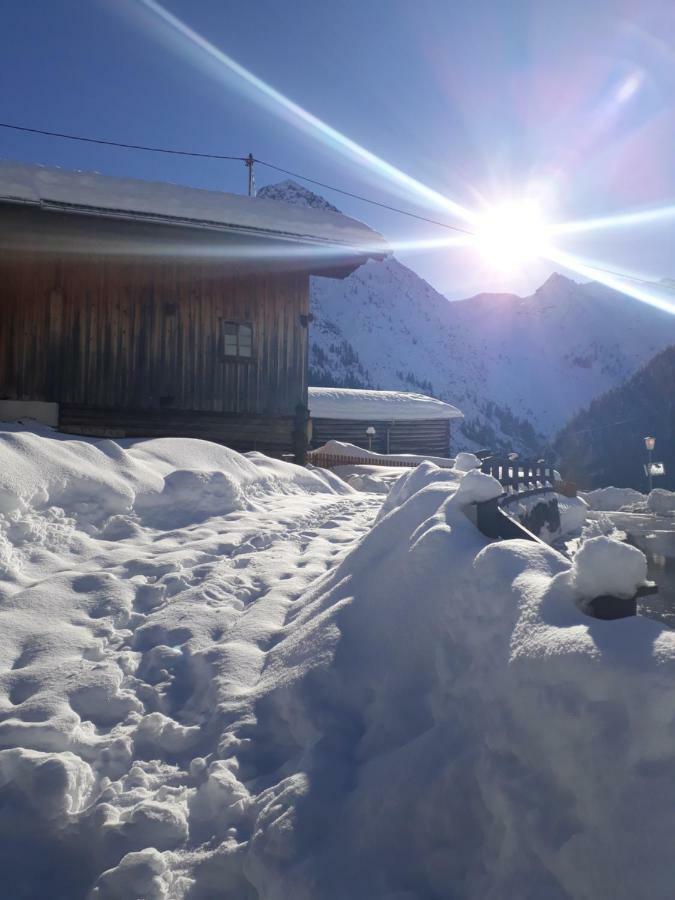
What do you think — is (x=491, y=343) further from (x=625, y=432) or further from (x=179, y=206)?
(x=179, y=206)

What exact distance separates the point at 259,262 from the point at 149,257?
6.93 feet

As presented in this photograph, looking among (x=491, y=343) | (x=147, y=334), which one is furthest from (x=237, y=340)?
(x=491, y=343)

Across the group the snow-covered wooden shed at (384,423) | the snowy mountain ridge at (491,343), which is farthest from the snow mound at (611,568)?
the snowy mountain ridge at (491,343)

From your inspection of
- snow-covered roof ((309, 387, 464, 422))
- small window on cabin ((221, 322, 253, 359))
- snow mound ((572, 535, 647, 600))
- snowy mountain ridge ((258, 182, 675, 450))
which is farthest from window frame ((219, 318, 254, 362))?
snowy mountain ridge ((258, 182, 675, 450))

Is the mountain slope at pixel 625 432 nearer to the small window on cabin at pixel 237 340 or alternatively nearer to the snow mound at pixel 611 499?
the snow mound at pixel 611 499

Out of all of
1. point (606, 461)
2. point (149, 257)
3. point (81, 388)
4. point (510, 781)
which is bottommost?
point (606, 461)

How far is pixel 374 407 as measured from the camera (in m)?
26.4

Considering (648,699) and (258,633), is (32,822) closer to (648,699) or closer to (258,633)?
(258,633)

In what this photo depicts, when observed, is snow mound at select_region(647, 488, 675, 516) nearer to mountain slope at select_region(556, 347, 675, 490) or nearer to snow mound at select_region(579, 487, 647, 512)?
snow mound at select_region(579, 487, 647, 512)

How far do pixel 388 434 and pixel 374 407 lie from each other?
1.48 m

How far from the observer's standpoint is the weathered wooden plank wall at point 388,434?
26.0 m

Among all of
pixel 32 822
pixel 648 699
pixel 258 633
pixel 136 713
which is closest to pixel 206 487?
pixel 258 633

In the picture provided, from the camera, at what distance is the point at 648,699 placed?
1.50 metres

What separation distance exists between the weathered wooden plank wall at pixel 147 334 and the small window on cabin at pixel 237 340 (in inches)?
4.0
